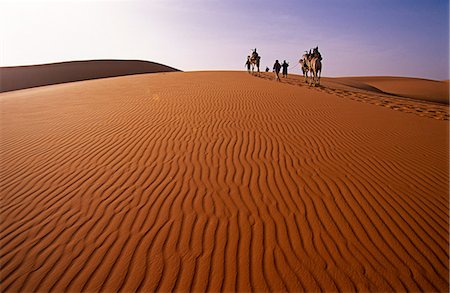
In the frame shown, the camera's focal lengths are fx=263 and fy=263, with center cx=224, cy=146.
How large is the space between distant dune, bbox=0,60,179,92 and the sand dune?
35.3m

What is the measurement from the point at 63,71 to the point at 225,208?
48297mm

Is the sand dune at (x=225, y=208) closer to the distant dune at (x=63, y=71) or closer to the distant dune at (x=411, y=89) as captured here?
the distant dune at (x=411, y=89)

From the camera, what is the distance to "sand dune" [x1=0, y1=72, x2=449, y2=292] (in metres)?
3.05

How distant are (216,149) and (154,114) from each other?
4.36 m

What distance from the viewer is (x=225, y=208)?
4.15m

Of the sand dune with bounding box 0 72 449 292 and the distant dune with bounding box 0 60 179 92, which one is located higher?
the distant dune with bounding box 0 60 179 92

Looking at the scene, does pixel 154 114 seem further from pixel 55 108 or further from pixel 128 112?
pixel 55 108

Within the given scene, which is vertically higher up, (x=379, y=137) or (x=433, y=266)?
(x=379, y=137)

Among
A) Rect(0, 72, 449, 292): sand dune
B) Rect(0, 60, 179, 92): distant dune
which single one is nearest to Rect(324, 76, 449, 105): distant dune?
Rect(0, 72, 449, 292): sand dune

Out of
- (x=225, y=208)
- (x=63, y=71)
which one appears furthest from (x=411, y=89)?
(x=63, y=71)

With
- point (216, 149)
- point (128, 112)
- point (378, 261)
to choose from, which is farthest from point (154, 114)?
point (378, 261)

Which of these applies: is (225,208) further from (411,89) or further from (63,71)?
(63,71)

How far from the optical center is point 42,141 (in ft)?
24.3

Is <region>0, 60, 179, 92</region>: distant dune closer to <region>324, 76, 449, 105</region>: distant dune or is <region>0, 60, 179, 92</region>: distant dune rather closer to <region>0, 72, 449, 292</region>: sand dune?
<region>0, 72, 449, 292</region>: sand dune
